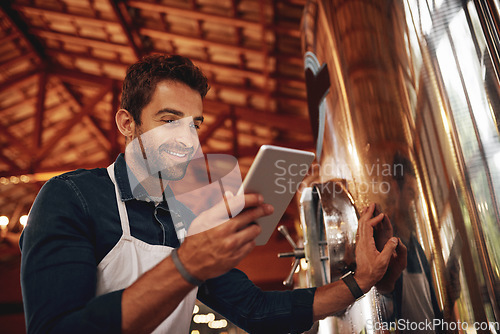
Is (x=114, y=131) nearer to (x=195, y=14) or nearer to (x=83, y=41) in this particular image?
(x=83, y=41)

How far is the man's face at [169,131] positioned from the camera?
130cm

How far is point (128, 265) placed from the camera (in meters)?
1.11

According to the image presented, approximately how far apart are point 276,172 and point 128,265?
511 millimetres

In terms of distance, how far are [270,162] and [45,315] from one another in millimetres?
547

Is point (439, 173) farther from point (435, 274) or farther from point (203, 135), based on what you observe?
point (203, 135)

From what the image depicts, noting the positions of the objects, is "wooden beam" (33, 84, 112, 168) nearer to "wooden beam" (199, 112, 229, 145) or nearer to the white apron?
"wooden beam" (199, 112, 229, 145)

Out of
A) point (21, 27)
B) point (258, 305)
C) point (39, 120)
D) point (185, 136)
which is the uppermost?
point (21, 27)

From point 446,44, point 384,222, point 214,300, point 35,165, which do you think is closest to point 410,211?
point 384,222

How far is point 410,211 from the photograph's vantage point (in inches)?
47.9

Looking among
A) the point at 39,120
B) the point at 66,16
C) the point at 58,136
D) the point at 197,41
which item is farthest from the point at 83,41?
the point at 197,41

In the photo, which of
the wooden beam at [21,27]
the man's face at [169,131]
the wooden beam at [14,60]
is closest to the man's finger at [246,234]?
the man's face at [169,131]

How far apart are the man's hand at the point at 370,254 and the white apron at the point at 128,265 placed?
1.71ft

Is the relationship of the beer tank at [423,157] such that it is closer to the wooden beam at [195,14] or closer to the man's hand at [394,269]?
the man's hand at [394,269]

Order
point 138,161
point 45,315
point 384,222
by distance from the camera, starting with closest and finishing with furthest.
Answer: point 45,315 → point 384,222 → point 138,161
